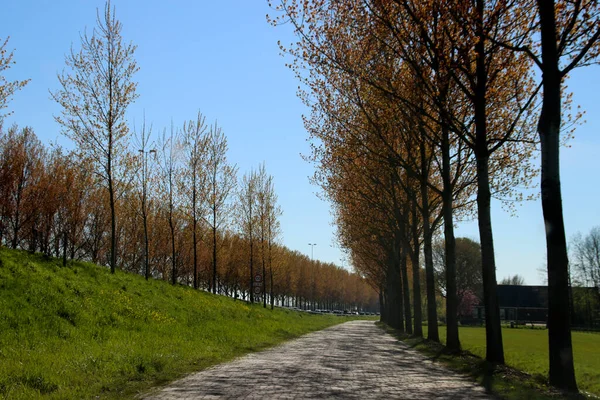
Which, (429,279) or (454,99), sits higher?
(454,99)

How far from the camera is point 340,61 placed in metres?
16.7

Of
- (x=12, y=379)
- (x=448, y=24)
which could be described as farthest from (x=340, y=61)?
(x=12, y=379)

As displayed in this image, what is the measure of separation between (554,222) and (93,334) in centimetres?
1123

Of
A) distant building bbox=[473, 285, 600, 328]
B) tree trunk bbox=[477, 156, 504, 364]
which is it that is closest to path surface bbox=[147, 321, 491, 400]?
tree trunk bbox=[477, 156, 504, 364]

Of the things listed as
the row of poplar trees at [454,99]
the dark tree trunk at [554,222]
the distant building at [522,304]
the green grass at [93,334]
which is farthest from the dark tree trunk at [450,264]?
the distant building at [522,304]

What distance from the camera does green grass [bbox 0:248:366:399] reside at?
8969 millimetres

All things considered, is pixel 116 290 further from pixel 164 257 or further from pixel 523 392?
pixel 164 257

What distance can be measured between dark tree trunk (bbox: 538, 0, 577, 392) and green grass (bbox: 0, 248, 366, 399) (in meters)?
7.37

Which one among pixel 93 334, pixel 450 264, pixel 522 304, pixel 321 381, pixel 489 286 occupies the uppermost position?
pixel 450 264

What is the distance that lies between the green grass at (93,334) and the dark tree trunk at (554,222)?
7.37m

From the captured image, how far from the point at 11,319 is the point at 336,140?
46.2ft

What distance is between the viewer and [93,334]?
539 inches

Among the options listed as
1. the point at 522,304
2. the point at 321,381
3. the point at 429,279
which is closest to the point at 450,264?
the point at 429,279

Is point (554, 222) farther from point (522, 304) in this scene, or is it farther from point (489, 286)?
point (522, 304)
